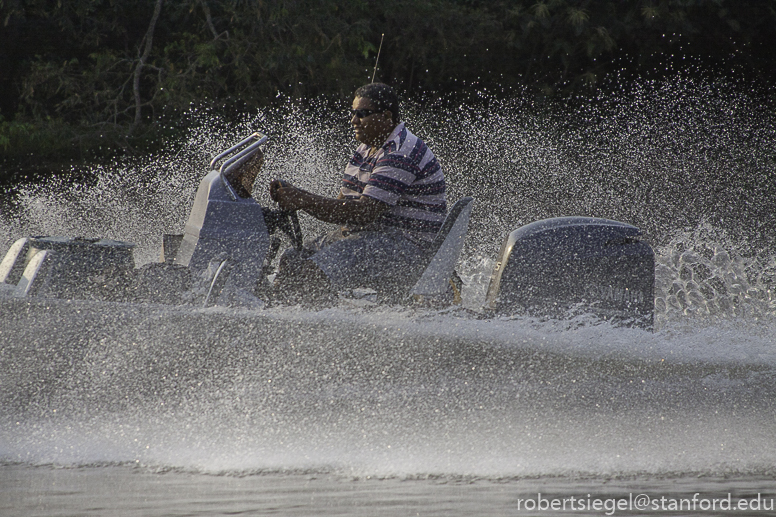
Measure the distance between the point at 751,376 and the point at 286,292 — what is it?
1.67m

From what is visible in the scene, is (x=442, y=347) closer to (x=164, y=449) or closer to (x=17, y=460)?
(x=164, y=449)

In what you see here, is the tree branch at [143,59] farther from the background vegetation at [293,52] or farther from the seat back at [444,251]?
the seat back at [444,251]

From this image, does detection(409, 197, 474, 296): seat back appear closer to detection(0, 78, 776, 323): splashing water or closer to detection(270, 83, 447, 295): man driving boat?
detection(270, 83, 447, 295): man driving boat

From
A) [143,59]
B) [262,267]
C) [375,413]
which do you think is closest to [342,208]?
[262,267]

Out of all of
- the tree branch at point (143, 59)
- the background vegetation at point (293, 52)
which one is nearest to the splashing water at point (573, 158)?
the background vegetation at point (293, 52)

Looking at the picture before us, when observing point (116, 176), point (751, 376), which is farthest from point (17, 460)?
point (116, 176)

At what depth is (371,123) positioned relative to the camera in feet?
11.3

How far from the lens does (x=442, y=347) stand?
3029mm

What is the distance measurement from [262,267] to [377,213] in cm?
44

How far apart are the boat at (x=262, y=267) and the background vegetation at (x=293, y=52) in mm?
7721

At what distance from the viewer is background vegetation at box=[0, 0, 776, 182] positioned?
11016 mm

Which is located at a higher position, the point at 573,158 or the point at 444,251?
the point at 573,158

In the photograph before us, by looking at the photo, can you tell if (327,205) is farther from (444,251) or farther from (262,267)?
(444,251)

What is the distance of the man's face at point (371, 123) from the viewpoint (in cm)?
342
